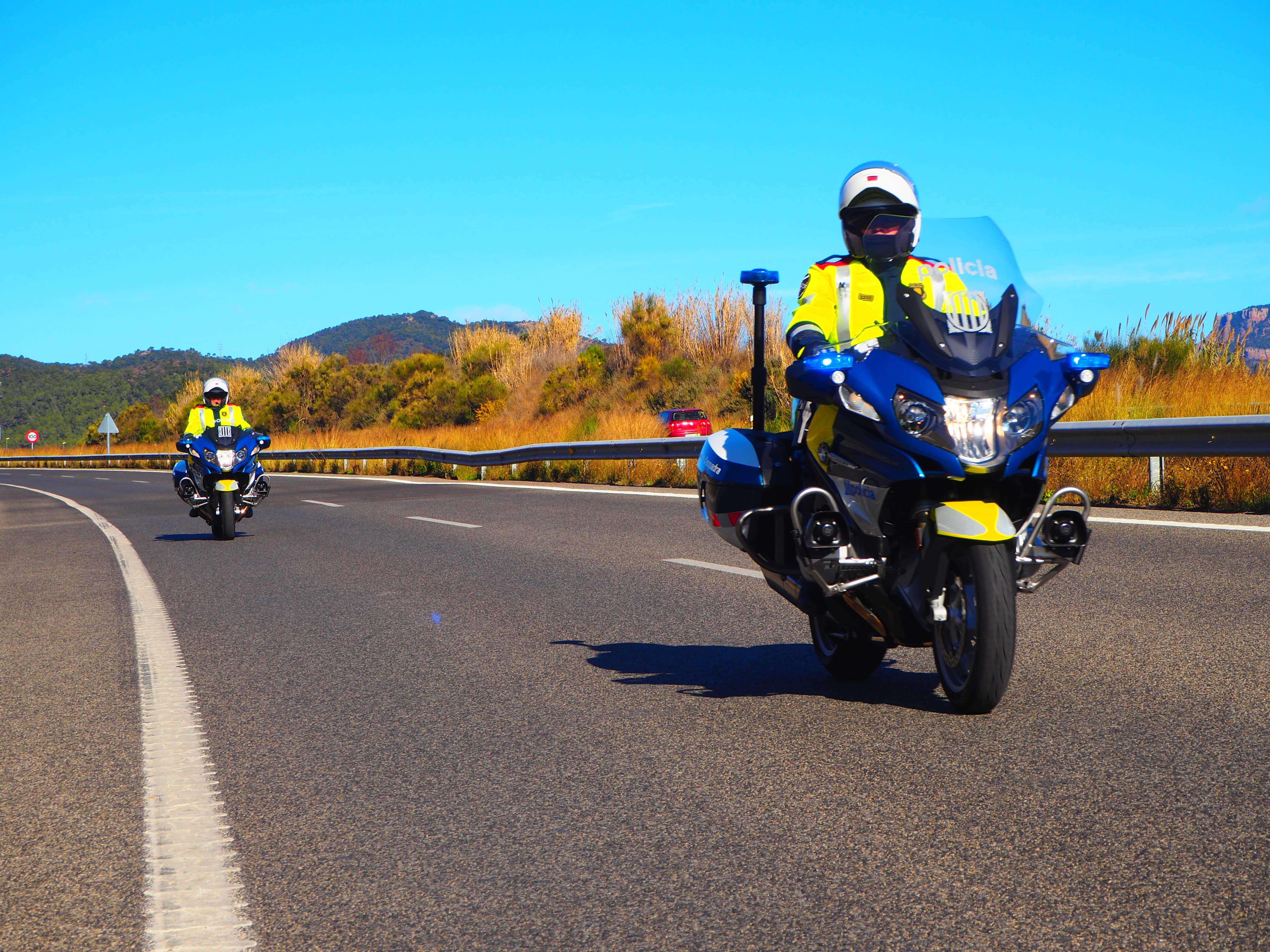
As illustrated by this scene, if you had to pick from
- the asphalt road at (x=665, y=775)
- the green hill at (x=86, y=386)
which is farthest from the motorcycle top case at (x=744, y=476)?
the green hill at (x=86, y=386)

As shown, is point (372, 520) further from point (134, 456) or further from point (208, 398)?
point (134, 456)

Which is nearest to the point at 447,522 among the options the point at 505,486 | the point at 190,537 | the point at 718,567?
the point at 190,537

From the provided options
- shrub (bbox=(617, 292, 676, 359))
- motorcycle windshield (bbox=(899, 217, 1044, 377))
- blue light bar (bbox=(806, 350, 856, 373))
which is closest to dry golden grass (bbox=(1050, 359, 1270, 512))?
motorcycle windshield (bbox=(899, 217, 1044, 377))

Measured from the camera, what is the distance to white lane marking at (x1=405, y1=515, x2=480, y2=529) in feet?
42.9

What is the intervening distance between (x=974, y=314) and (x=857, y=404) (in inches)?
19.3

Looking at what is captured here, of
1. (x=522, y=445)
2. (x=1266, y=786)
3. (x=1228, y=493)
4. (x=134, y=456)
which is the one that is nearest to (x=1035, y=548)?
(x=1266, y=786)

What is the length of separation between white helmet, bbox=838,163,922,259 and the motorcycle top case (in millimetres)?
812

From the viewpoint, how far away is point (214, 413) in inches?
528

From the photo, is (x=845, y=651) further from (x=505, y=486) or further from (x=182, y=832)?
(x=505, y=486)

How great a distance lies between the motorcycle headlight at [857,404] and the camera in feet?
12.8

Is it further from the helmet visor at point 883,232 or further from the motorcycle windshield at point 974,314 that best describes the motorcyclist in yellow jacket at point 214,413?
the motorcycle windshield at point 974,314

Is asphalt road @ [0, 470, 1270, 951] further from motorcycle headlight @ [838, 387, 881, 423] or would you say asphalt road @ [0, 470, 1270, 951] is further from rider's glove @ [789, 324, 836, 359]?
rider's glove @ [789, 324, 836, 359]

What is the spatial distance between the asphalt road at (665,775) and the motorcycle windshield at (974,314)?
4.20ft

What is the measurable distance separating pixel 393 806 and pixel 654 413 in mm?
30558
